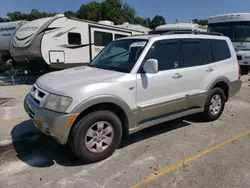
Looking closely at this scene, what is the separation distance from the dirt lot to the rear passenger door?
0.73 m

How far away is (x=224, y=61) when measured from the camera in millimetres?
5410

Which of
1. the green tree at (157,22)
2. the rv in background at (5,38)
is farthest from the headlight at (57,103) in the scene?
the green tree at (157,22)

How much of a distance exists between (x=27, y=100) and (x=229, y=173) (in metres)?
3.28

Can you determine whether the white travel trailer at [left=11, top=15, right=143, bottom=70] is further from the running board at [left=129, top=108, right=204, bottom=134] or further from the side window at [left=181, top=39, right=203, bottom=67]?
the running board at [left=129, top=108, right=204, bottom=134]

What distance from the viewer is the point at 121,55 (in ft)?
14.8

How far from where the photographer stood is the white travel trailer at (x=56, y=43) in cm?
980

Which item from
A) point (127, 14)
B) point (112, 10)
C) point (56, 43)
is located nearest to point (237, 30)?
point (56, 43)

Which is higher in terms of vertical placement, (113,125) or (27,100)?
(27,100)

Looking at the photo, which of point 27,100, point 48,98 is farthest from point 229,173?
point 27,100

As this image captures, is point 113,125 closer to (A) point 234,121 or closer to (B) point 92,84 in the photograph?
(B) point 92,84

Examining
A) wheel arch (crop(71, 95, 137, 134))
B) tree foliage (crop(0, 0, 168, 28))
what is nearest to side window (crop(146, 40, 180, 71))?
wheel arch (crop(71, 95, 137, 134))

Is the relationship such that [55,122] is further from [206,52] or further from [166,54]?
[206,52]

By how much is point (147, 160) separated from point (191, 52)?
2.36 m

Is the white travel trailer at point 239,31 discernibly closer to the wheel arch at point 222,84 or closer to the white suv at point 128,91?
the wheel arch at point 222,84
